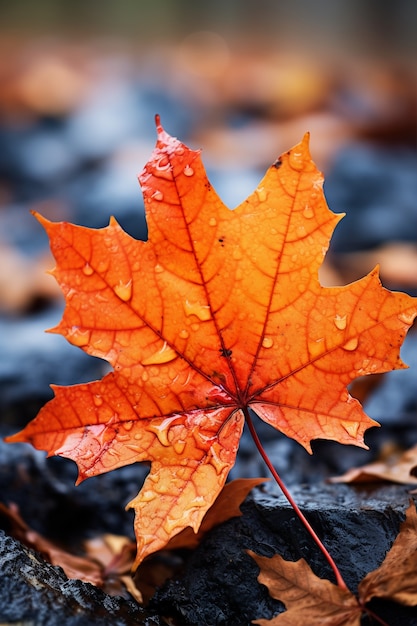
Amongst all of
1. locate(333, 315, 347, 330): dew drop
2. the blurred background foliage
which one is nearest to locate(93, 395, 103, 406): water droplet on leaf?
locate(333, 315, 347, 330): dew drop

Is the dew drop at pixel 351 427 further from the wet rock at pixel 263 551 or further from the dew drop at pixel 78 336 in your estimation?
the dew drop at pixel 78 336

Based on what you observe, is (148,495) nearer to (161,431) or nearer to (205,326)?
(161,431)

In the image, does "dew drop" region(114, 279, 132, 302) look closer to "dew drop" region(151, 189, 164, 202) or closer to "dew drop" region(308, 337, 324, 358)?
"dew drop" region(151, 189, 164, 202)

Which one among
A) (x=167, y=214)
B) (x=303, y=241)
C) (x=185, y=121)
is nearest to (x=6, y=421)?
(x=167, y=214)

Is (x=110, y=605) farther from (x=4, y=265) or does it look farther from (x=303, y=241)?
(x=4, y=265)

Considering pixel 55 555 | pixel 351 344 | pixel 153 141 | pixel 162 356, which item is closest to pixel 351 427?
pixel 351 344

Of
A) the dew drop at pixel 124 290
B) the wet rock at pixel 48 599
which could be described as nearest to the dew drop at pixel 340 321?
the dew drop at pixel 124 290

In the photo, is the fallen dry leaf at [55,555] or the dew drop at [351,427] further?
the fallen dry leaf at [55,555]
